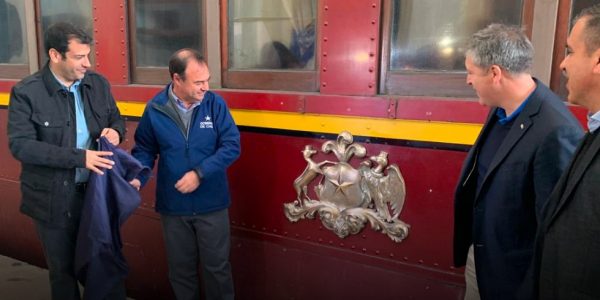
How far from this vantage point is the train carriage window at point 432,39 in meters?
2.06

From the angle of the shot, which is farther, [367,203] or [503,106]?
[367,203]

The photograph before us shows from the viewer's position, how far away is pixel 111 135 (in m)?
2.30

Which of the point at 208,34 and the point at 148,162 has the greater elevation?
the point at 208,34

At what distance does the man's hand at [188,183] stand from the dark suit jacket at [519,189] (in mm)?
1221

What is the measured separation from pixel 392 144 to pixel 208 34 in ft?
3.99

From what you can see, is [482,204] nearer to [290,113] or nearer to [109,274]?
[290,113]

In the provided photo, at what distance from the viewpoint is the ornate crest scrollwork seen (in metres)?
2.30

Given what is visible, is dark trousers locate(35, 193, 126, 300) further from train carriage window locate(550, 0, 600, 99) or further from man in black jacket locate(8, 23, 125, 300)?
train carriage window locate(550, 0, 600, 99)

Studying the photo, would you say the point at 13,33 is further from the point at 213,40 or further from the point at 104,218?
the point at 104,218

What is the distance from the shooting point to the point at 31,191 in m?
2.29

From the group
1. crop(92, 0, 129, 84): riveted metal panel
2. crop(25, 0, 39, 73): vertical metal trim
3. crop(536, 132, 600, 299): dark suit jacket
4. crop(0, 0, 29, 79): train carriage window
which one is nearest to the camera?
crop(536, 132, 600, 299): dark suit jacket

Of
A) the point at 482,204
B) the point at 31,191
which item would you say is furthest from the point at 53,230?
the point at 482,204

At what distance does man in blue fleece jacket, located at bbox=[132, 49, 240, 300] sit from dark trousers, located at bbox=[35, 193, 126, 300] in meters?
0.42

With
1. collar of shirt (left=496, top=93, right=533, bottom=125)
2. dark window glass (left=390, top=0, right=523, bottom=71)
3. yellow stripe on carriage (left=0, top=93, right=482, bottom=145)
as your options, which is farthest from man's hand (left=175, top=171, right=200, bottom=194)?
collar of shirt (left=496, top=93, right=533, bottom=125)
